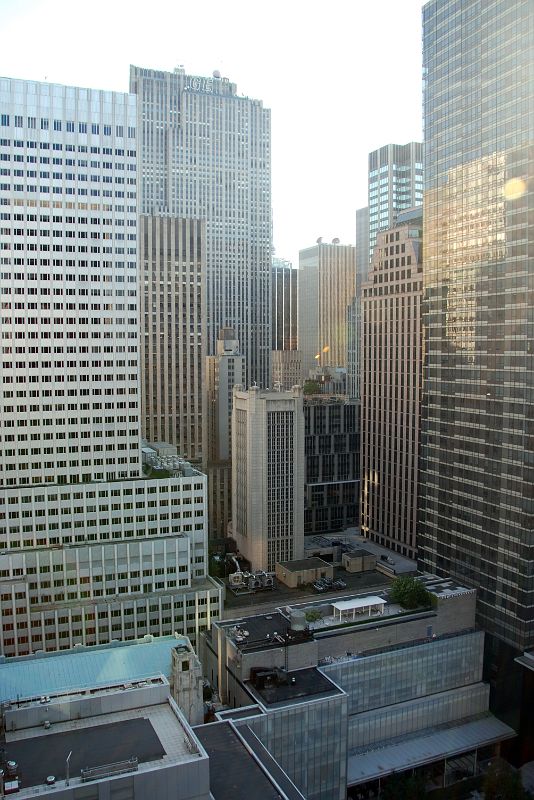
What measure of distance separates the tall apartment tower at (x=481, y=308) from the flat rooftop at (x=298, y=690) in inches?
1389

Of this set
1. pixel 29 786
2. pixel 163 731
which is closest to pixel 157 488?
pixel 163 731

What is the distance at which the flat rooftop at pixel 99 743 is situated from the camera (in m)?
71.0

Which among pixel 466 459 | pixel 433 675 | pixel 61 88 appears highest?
pixel 61 88

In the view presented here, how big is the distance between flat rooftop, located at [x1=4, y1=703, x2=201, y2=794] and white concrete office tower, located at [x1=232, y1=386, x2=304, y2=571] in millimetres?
99221

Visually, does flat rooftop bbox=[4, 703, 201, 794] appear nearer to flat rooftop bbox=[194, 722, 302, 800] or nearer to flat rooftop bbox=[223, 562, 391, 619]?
flat rooftop bbox=[194, 722, 302, 800]

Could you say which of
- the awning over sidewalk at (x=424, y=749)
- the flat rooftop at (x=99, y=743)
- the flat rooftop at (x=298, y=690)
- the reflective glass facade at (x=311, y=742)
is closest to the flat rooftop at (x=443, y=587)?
the awning over sidewalk at (x=424, y=749)

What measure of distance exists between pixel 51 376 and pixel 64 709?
252ft

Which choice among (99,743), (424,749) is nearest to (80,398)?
(99,743)

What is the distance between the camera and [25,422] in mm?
141750

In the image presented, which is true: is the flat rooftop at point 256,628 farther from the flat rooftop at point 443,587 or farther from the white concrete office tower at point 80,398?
the flat rooftop at point 443,587

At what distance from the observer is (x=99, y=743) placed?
248ft

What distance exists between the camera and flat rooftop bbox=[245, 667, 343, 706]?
98.3m

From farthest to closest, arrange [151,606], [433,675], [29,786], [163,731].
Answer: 1. [151,606]
2. [433,675]
3. [163,731]
4. [29,786]

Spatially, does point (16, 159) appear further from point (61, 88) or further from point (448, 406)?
point (448, 406)
